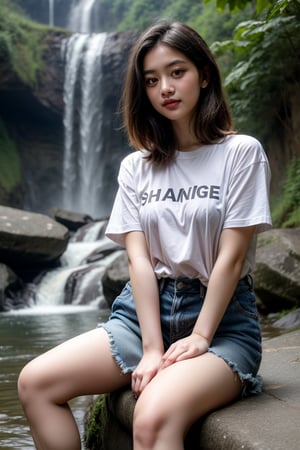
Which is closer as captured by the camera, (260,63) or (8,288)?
(260,63)

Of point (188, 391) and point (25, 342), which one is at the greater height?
point (188, 391)

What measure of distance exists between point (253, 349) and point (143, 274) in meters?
0.46

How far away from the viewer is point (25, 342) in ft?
22.1

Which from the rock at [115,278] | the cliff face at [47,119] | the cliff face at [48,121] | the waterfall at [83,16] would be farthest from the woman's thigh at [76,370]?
the waterfall at [83,16]

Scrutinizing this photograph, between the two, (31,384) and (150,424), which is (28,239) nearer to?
(31,384)

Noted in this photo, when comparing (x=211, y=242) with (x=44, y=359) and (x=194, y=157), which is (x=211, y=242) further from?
(x=44, y=359)

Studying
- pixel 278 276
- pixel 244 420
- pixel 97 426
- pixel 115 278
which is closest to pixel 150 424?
pixel 244 420

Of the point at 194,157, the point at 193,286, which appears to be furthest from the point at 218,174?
the point at 193,286

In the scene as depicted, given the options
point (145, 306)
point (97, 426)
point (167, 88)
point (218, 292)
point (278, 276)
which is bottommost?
point (278, 276)

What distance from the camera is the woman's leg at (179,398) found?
1.90m

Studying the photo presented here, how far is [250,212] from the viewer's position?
233 centimetres

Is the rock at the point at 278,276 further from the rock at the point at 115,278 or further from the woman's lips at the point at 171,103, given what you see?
the woman's lips at the point at 171,103

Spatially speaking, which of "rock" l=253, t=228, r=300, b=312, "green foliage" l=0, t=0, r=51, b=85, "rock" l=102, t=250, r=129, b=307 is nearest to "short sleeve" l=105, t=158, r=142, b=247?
"rock" l=253, t=228, r=300, b=312

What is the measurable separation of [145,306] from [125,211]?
40 centimetres
